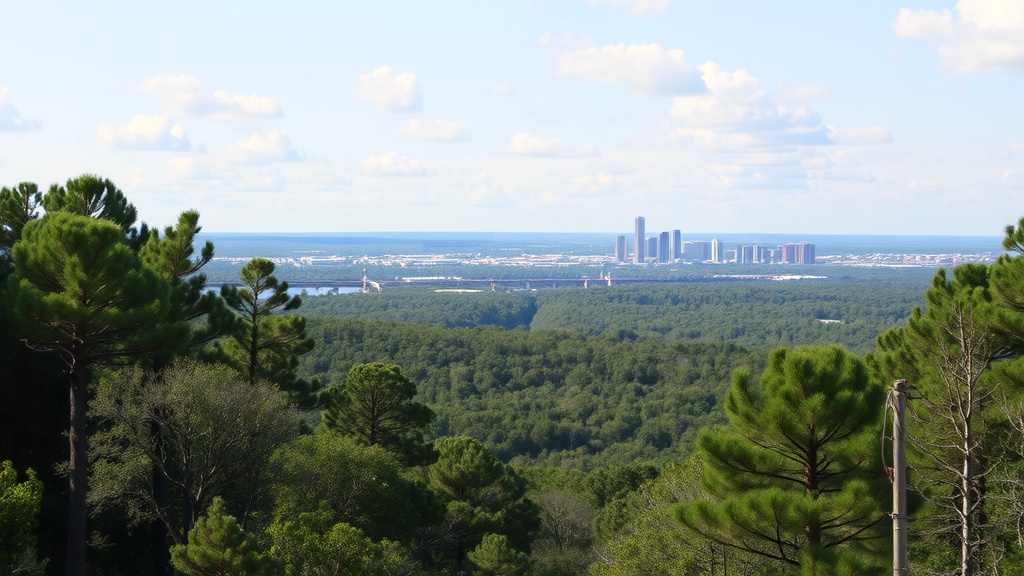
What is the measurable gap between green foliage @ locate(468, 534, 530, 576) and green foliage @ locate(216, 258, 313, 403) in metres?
6.56

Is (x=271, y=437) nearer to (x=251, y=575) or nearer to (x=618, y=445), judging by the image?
(x=251, y=575)

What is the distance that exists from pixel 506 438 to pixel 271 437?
159ft

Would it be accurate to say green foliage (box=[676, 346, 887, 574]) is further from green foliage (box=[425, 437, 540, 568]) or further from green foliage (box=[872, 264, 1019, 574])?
green foliage (box=[425, 437, 540, 568])

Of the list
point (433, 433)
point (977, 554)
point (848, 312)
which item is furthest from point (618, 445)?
point (848, 312)

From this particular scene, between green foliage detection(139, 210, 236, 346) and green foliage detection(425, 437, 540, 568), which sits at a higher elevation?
green foliage detection(139, 210, 236, 346)

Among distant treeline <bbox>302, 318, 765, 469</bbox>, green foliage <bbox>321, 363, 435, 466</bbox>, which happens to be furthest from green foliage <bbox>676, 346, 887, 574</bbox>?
distant treeline <bbox>302, 318, 765, 469</bbox>

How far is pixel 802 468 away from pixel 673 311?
165 meters

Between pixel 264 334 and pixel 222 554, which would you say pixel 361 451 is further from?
pixel 222 554

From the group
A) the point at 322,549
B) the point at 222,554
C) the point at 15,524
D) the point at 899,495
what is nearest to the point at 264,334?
the point at 322,549

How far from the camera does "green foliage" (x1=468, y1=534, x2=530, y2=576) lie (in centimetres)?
2756

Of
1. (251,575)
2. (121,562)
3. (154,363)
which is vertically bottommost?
(121,562)

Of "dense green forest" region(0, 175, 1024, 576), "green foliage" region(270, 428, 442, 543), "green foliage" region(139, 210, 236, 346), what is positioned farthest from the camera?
"green foliage" region(139, 210, 236, 346)

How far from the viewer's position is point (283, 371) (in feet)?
97.8

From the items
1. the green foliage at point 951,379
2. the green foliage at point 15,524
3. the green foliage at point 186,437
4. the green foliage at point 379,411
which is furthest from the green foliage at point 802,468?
the green foliage at point 379,411
